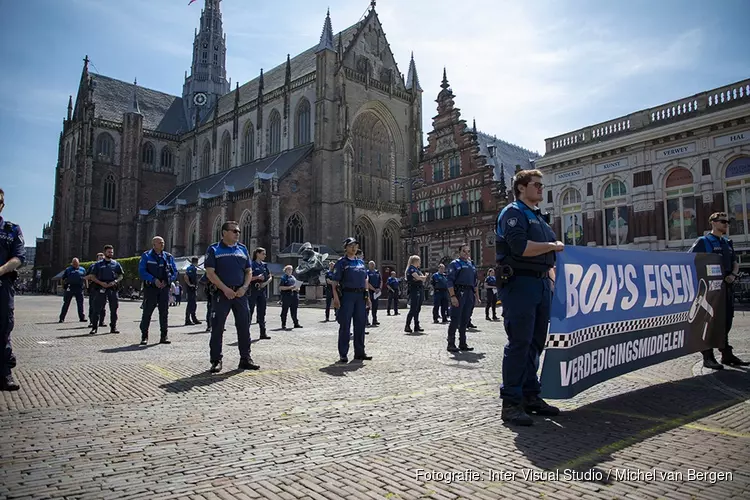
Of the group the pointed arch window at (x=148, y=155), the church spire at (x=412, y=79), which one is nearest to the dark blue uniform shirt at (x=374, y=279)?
the church spire at (x=412, y=79)

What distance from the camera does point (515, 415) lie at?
3.92 m

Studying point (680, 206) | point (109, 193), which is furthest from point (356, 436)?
point (109, 193)

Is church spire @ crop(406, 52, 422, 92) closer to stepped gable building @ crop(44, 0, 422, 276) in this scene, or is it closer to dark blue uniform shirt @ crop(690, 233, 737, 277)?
stepped gable building @ crop(44, 0, 422, 276)

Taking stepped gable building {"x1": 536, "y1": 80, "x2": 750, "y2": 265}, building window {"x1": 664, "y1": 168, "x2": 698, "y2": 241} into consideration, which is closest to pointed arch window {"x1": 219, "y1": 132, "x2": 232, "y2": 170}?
stepped gable building {"x1": 536, "y1": 80, "x2": 750, "y2": 265}

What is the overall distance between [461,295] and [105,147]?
6347cm

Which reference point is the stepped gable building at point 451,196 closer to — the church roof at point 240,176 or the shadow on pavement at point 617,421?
the church roof at point 240,176

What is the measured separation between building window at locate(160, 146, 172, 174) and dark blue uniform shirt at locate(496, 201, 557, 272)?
6591 centimetres

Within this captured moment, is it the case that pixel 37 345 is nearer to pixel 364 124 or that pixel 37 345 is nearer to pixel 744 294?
pixel 744 294

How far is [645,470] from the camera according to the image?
2928 millimetres

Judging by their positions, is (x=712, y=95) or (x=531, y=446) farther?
(x=712, y=95)

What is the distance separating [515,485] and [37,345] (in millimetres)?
9138

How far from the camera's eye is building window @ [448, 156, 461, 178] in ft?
111

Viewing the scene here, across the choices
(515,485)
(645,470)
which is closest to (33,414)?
(515,485)

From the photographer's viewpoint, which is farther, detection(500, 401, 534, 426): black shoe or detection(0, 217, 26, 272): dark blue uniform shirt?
detection(0, 217, 26, 272): dark blue uniform shirt
